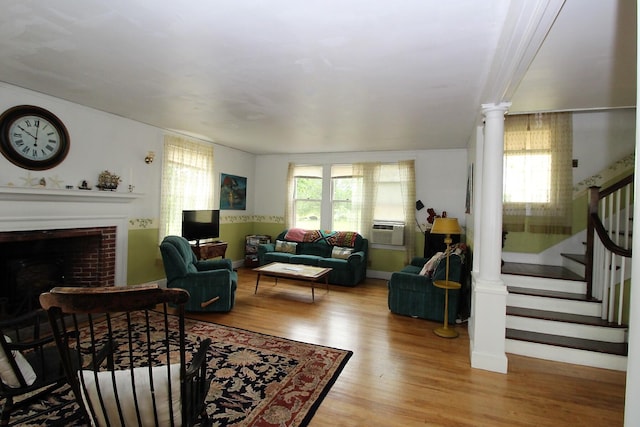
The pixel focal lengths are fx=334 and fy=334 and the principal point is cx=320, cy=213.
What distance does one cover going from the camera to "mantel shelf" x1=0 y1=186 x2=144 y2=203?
3269 millimetres

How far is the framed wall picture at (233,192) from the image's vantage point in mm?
6531

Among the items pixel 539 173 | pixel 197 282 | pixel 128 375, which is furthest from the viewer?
pixel 539 173

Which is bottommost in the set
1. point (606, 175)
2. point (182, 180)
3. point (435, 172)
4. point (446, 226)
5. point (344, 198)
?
point (446, 226)

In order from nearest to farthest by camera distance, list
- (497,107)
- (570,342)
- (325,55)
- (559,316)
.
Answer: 1. (325,55)
2. (497,107)
3. (570,342)
4. (559,316)

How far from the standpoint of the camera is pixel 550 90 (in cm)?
293

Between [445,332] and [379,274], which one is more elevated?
[379,274]

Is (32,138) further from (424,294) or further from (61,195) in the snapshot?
(424,294)

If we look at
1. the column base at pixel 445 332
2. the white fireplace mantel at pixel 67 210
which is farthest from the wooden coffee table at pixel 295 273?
the white fireplace mantel at pixel 67 210

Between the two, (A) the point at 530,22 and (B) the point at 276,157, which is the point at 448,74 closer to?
(A) the point at 530,22

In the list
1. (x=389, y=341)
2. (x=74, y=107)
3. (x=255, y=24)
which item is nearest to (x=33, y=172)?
(x=74, y=107)

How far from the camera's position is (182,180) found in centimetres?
546

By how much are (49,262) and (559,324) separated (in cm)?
552

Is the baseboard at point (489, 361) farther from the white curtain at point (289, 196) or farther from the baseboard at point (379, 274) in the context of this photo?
the white curtain at point (289, 196)

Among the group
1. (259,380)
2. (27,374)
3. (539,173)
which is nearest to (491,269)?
(259,380)
